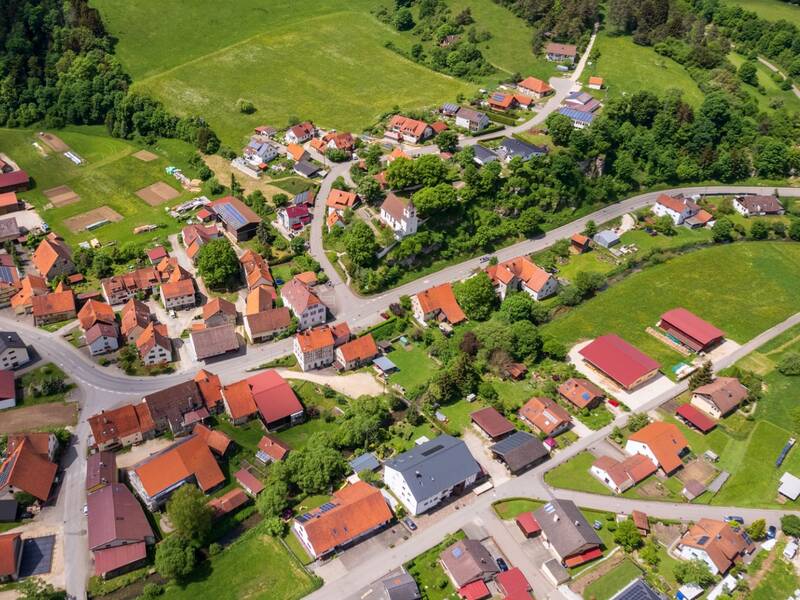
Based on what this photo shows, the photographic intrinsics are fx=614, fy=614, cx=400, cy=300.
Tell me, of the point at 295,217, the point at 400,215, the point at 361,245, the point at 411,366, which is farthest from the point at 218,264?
the point at 411,366

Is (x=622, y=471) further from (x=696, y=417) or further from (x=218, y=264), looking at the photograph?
(x=218, y=264)

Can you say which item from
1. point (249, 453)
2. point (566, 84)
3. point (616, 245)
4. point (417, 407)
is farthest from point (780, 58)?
point (249, 453)

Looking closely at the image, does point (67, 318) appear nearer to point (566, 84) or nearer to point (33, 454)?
point (33, 454)

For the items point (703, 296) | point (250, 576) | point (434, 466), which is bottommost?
point (250, 576)

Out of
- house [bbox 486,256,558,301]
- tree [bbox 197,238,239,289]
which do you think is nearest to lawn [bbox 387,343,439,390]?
house [bbox 486,256,558,301]

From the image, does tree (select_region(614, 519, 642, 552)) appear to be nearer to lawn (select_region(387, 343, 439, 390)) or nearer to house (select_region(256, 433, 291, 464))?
lawn (select_region(387, 343, 439, 390))

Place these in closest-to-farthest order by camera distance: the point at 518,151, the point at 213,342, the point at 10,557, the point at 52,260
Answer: the point at 10,557, the point at 213,342, the point at 52,260, the point at 518,151
